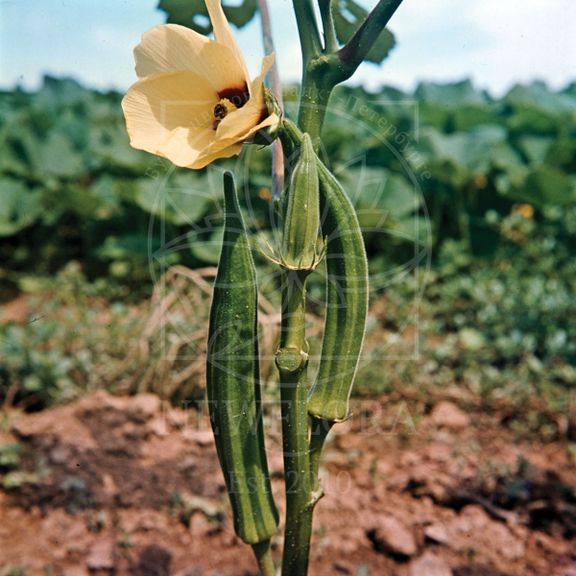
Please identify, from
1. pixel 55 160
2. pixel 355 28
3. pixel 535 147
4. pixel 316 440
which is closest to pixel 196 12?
pixel 355 28

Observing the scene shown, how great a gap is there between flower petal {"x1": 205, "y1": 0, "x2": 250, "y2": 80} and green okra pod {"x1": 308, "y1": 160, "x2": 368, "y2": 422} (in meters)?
0.27

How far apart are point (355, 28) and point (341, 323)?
48 centimetres

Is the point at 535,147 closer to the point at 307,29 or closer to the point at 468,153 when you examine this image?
the point at 468,153

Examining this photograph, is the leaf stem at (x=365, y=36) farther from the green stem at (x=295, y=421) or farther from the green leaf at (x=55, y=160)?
the green leaf at (x=55, y=160)

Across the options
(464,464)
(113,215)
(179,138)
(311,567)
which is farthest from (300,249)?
(113,215)

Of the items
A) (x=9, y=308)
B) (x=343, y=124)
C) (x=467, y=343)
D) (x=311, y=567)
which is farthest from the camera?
(x=343, y=124)

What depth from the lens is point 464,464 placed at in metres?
2.15

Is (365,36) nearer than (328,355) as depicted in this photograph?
Yes

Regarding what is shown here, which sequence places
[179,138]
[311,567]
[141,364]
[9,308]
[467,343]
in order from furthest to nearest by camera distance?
[9,308]
[467,343]
[141,364]
[311,567]
[179,138]

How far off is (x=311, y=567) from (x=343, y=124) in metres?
4.06

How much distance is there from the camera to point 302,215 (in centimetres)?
88

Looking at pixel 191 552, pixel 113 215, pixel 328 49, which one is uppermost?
pixel 328 49

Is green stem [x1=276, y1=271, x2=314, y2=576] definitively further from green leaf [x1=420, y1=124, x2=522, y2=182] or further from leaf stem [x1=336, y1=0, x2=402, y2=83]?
green leaf [x1=420, y1=124, x2=522, y2=182]

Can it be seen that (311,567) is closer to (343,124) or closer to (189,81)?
(189,81)
